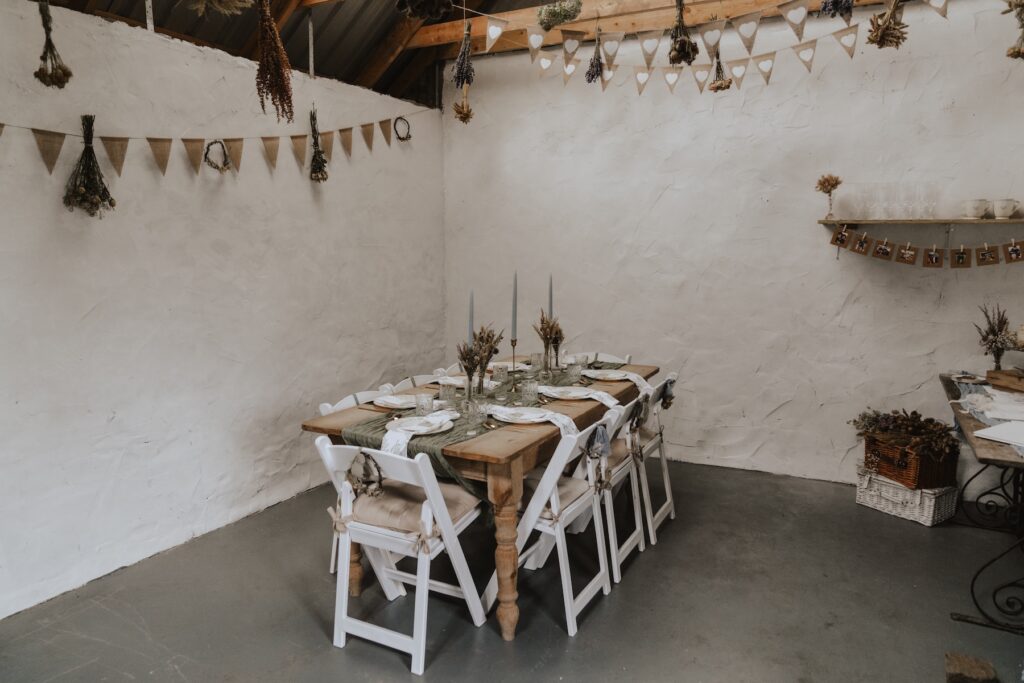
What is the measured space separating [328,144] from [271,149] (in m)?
0.43

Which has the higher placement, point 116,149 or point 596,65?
point 596,65

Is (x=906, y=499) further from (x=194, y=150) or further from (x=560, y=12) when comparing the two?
(x=194, y=150)

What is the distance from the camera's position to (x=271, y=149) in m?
3.59

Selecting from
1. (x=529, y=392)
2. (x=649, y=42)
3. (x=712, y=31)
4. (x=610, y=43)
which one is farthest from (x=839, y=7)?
(x=529, y=392)

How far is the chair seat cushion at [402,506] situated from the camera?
229 cm

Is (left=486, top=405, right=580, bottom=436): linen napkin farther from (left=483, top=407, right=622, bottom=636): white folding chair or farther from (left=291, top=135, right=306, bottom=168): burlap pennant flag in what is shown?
(left=291, top=135, right=306, bottom=168): burlap pennant flag

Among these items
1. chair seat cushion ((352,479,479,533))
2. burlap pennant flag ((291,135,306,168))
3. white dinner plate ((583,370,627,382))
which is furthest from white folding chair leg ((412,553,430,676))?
burlap pennant flag ((291,135,306,168))

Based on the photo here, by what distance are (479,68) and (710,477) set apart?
131 inches

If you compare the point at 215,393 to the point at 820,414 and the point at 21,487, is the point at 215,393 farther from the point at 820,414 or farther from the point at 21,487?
the point at 820,414

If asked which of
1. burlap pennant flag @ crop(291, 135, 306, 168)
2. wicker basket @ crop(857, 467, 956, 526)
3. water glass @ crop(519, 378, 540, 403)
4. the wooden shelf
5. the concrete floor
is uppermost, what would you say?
burlap pennant flag @ crop(291, 135, 306, 168)

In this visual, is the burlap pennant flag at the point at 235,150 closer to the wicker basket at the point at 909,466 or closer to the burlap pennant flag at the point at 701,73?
the burlap pennant flag at the point at 701,73

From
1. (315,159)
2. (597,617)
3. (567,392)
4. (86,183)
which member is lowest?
(597,617)

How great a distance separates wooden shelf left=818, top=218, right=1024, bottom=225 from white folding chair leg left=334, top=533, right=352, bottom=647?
3094 mm

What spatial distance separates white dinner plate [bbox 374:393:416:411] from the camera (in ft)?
9.39
